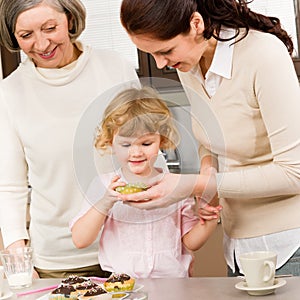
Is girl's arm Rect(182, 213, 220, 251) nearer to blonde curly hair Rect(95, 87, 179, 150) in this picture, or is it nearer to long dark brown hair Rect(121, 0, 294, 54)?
blonde curly hair Rect(95, 87, 179, 150)

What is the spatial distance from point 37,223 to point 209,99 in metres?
0.66

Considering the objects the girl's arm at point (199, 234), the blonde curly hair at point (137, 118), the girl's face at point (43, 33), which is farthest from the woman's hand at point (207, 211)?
the girl's face at point (43, 33)

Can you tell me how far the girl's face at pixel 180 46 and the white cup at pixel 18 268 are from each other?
0.55 meters

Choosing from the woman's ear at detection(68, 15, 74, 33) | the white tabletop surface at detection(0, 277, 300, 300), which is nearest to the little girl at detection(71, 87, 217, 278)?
the white tabletop surface at detection(0, 277, 300, 300)

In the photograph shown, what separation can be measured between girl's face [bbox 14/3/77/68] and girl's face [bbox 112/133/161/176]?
44 centimetres

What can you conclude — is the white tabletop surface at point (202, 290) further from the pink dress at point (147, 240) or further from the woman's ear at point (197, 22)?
the woman's ear at point (197, 22)

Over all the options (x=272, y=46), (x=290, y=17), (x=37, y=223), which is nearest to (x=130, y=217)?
(x=37, y=223)

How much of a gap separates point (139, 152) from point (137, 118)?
0.08 m

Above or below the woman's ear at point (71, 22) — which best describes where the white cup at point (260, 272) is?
below

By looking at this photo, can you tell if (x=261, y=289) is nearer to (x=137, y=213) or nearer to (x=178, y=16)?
(x=137, y=213)

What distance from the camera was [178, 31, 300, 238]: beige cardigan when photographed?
5.43ft

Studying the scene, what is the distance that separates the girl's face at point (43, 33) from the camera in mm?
2014

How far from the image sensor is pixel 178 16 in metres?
1.66

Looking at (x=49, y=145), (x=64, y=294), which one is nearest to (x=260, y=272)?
(x=64, y=294)
